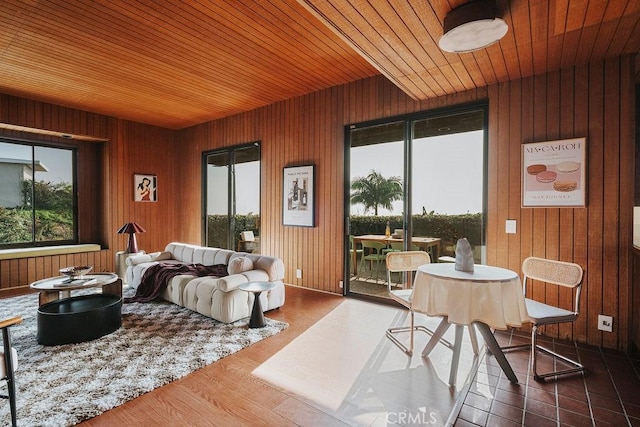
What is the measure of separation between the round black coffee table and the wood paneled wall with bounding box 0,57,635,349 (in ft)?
8.97

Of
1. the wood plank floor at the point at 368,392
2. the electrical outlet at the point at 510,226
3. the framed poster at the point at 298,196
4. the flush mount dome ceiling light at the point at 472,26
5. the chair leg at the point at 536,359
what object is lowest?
the wood plank floor at the point at 368,392

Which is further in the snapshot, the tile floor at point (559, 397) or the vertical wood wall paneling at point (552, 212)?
the vertical wood wall paneling at point (552, 212)

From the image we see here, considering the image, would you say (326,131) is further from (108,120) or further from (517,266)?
(108,120)

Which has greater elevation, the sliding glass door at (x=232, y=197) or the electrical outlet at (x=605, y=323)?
the sliding glass door at (x=232, y=197)

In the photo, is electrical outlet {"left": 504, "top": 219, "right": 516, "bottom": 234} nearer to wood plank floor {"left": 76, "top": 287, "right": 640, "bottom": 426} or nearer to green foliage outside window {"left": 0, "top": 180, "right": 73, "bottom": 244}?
wood plank floor {"left": 76, "top": 287, "right": 640, "bottom": 426}

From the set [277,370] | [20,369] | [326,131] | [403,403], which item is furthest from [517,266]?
[20,369]

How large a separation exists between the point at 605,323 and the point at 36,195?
8.40m

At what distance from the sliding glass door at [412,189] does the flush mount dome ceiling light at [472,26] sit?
1.48m

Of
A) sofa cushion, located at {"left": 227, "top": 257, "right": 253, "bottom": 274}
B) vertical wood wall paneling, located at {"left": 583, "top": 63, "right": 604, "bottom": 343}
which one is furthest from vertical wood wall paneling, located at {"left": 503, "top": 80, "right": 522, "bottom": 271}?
sofa cushion, located at {"left": 227, "top": 257, "right": 253, "bottom": 274}

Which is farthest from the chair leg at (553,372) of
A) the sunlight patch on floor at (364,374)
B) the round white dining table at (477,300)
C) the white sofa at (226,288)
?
the white sofa at (226,288)

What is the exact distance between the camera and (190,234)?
7137 mm

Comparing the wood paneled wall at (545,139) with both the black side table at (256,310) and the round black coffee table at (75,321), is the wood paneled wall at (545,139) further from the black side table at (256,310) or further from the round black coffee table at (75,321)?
the round black coffee table at (75,321)

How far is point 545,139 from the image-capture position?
329cm

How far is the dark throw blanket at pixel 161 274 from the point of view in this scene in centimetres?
427
